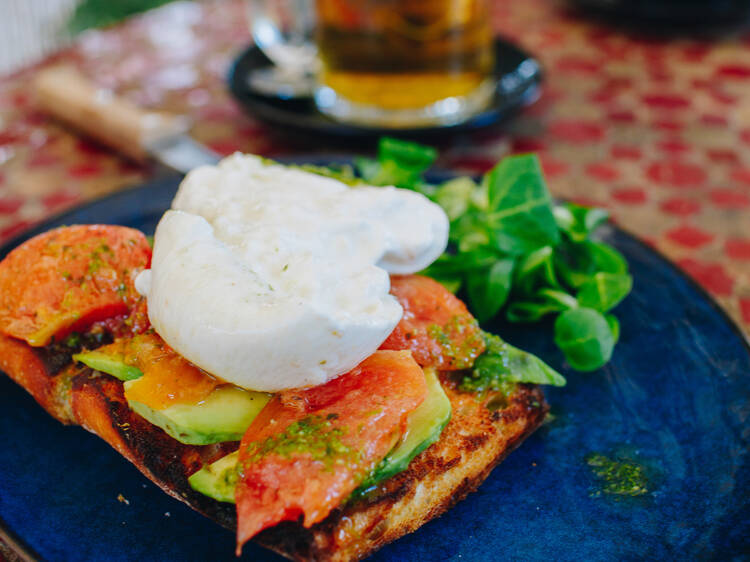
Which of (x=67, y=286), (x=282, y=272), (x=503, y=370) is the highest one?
(x=282, y=272)

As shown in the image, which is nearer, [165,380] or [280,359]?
[280,359]

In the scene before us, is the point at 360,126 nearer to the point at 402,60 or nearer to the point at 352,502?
the point at 402,60

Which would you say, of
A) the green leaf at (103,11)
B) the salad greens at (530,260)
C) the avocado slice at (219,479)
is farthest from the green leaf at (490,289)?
the green leaf at (103,11)

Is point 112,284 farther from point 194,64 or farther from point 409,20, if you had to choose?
point 194,64

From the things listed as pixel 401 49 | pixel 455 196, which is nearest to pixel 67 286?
pixel 455 196

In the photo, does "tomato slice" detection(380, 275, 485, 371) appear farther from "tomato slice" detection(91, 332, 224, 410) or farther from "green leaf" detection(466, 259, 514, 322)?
"tomato slice" detection(91, 332, 224, 410)

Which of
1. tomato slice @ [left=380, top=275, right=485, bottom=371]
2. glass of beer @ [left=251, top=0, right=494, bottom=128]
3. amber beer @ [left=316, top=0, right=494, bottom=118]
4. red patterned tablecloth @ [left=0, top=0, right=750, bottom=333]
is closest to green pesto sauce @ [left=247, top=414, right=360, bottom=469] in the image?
tomato slice @ [left=380, top=275, right=485, bottom=371]
